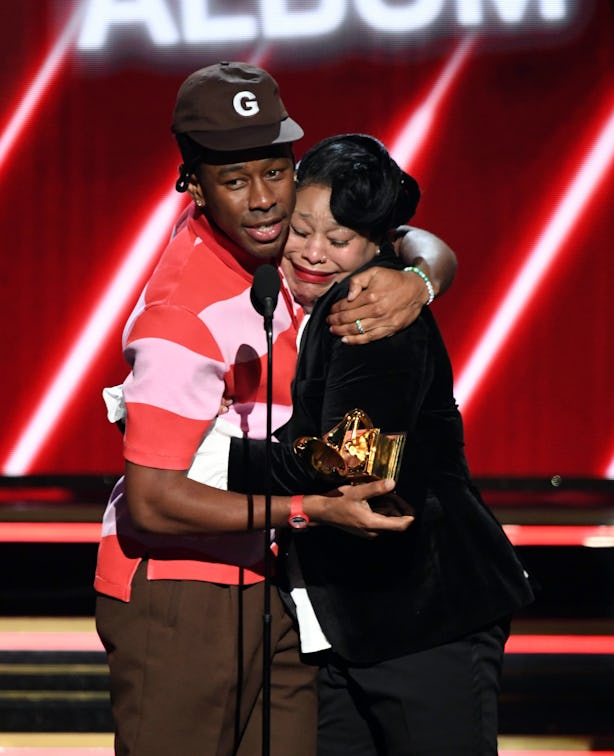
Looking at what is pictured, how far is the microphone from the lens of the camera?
5.66 feet

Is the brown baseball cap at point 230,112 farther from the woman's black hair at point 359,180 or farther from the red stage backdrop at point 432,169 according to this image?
the red stage backdrop at point 432,169

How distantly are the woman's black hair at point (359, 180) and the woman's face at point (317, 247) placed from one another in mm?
15

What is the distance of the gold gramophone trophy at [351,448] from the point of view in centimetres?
168

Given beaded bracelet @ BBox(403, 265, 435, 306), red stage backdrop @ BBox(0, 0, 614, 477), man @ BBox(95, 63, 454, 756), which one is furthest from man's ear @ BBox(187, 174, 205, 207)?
red stage backdrop @ BBox(0, 0, 614, 477)

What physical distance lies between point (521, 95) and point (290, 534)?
2366mm

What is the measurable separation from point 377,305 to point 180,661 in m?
0.64

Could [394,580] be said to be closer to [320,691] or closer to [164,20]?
[320,691]

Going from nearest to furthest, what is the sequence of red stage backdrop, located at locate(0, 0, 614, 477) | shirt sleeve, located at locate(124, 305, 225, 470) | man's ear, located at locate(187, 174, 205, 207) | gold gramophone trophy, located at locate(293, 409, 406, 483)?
1. gold gramophone trophy, located at locate(293, 409, 406, 483)
2. shirt sleeve, located at locate(124, 305, 225, 470)
3. man's ear, located at locate(187, 174, 205, 207)
4. red stage backdrop, located at locate(0, 0, 614, 477)

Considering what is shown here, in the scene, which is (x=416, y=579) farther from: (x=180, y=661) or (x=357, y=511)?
(x=180, y=661)

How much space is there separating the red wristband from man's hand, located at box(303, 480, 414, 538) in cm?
1

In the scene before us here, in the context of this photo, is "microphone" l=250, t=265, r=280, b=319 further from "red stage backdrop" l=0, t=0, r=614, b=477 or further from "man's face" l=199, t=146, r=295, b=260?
"red stage backdrop" l=0, t=0, r=614, b=477

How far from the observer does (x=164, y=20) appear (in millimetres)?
4000

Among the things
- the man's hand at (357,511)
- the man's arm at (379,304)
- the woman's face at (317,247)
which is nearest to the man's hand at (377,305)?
the man's arm at (379,304)

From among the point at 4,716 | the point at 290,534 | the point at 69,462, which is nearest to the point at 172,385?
the point at 290,534
